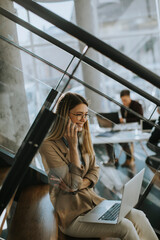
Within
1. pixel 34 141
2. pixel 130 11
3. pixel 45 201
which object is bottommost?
pixel 45 201

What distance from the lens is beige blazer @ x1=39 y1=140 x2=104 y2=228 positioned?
129 centimetres

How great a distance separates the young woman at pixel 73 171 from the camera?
128 cm

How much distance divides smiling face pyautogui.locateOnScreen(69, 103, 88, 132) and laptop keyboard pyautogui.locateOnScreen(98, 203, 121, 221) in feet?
1.41

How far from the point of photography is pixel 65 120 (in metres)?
1.27

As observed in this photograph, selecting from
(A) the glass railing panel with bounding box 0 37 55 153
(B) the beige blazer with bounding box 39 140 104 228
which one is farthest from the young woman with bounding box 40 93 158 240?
(A) the glass railing panel with bounding box 0 37 55 153

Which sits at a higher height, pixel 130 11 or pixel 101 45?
pixel 130 11

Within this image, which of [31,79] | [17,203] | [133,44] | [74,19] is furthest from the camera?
[133,44]

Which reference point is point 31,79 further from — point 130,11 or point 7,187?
point 130,11

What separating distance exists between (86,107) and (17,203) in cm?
50

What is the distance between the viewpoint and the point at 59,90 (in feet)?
4.33

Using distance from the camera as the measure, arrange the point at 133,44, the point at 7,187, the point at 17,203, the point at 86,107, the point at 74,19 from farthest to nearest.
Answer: the point at 133,44
the point at 74,19
the point at 86,107
the point at 17,203
the point at 7,187

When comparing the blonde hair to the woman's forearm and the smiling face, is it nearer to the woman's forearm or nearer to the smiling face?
the smiling face

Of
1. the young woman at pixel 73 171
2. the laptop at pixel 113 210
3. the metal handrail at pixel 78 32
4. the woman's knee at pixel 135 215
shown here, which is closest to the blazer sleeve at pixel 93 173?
the young woman at pixel 73 171

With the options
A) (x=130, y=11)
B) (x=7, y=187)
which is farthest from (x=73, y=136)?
(x=130, y=11)
